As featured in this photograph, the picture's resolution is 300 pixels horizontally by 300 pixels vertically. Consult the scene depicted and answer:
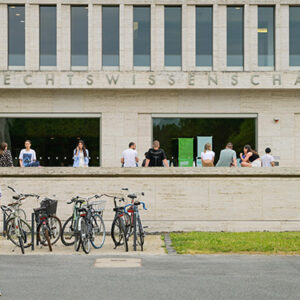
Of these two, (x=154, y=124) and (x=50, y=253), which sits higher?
(x=154, y=124)

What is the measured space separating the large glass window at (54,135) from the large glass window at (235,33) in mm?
6637

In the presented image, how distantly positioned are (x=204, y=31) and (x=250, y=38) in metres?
2.04

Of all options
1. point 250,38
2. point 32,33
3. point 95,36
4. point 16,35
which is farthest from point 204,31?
point 16,35

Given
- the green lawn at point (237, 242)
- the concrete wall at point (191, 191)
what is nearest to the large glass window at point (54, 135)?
the concrete wall at point (191, 191)

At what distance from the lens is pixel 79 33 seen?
28578mm

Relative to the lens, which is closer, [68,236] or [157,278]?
[157,278]

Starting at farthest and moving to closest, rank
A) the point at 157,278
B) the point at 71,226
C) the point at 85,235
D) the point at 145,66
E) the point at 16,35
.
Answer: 1. the point at 16,35
2. the point at 145,66
3. the point at 71,226
4. the point at 85,235
5. the point at 157,278

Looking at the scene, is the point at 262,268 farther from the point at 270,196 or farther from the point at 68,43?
the point at 68,43

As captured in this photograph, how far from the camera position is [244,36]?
28547 mm

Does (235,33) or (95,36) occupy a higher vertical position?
(235,33)

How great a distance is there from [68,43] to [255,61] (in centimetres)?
821

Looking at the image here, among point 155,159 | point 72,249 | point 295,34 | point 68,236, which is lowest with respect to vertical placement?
point 72,249

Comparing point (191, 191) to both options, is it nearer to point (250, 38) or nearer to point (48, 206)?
point (48, 206)

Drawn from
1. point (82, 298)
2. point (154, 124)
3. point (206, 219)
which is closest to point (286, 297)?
point (82, 298)
